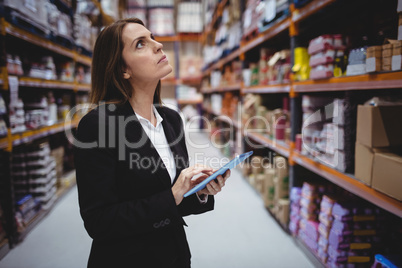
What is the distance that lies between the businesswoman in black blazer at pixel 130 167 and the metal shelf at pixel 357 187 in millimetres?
779

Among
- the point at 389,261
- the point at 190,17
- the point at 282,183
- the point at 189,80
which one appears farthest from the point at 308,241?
the point at 190,17

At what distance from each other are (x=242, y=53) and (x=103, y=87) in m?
2.99

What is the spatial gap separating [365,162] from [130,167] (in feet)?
3.80

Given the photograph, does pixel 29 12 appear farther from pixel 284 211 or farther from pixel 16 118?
pixel 284 211

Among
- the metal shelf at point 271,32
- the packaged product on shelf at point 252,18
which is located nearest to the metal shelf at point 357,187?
the metal shelf at point 271,32

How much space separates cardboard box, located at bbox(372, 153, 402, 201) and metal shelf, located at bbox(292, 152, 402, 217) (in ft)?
0.11

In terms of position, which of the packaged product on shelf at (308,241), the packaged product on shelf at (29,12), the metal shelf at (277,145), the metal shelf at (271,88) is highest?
the packaged product on shelf at (29,12)

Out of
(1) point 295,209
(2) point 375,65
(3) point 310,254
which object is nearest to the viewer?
(2) point 375,65

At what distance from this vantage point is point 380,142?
139cm

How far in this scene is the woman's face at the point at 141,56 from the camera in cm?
111

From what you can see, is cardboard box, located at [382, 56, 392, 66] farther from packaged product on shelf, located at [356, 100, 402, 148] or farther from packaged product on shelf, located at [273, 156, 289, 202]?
packaged product on shelf, located at [273, 156, 289, 202]

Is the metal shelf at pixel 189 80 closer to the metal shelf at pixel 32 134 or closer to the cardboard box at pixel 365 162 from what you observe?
the metal shelf at pixel 32 134

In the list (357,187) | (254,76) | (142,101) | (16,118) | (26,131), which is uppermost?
(254,76)

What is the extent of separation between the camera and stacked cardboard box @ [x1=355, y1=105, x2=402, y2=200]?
1324 mm
